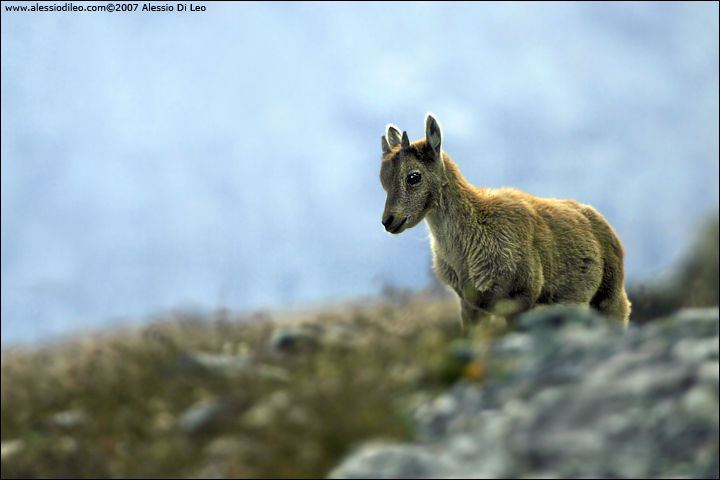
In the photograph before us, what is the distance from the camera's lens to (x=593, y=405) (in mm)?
5176

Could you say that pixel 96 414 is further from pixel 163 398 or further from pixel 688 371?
pixel 688 371

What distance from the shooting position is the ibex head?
924 centimetres

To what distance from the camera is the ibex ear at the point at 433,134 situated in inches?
363

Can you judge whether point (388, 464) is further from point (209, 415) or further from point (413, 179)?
point (413, 179)

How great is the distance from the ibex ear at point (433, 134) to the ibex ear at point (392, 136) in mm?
718

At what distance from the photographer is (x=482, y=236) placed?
9.23 meters

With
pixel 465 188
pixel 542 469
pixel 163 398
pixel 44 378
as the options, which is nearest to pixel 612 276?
pixel 465 188

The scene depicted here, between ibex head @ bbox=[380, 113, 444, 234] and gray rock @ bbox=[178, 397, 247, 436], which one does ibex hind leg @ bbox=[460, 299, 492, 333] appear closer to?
ibex head @ bbox=[380, 113, 444, 234]

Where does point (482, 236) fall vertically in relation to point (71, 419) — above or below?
above

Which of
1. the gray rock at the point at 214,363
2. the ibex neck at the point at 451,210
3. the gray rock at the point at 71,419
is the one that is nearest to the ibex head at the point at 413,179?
the ibex neck at the point at 451,210

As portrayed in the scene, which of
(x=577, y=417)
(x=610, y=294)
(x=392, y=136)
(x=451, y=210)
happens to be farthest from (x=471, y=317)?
(x=577, y=417)

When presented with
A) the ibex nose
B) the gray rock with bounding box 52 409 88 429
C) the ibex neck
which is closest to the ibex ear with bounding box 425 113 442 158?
the ibex neck

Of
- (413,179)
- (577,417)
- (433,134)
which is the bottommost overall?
(577,417)

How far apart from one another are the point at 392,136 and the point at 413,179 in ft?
3.33
